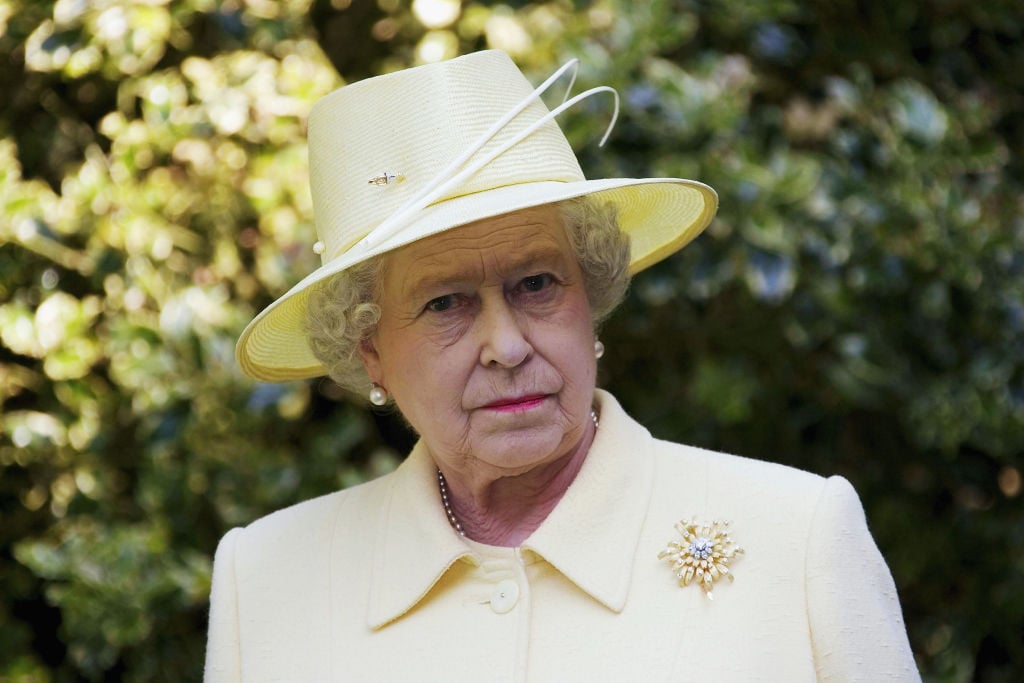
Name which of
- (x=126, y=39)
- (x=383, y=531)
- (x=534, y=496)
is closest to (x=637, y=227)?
(x=534, y=496)

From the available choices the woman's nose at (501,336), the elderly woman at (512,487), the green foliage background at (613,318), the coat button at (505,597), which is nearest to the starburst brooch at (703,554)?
the elderly woman at (512,487)

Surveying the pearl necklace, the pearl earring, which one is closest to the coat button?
the pearl necklace

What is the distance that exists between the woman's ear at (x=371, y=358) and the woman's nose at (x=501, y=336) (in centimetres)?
27

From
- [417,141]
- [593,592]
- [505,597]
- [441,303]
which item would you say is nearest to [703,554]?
[593,592]

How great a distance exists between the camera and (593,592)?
6.62 ft

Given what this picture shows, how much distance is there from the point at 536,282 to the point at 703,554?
487 millimetres

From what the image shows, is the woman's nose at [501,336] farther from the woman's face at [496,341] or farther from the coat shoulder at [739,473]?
the coat shoulder at [739,473]

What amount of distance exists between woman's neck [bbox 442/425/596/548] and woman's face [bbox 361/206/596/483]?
0.06 meters

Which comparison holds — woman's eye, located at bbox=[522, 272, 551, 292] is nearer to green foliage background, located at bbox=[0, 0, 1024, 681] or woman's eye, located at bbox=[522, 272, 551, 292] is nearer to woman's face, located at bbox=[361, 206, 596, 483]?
woman's face, located at bbox=[361, 206, 596, 483]

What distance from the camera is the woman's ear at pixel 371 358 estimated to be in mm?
2264

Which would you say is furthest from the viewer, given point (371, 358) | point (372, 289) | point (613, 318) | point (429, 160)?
point (613, 318)

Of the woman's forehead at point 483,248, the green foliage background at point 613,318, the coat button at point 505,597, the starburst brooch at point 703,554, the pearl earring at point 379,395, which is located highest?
the woman's forehead at point 483,248

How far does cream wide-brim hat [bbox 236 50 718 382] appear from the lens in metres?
2.02

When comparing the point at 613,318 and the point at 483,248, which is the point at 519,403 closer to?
the point at 483,248
